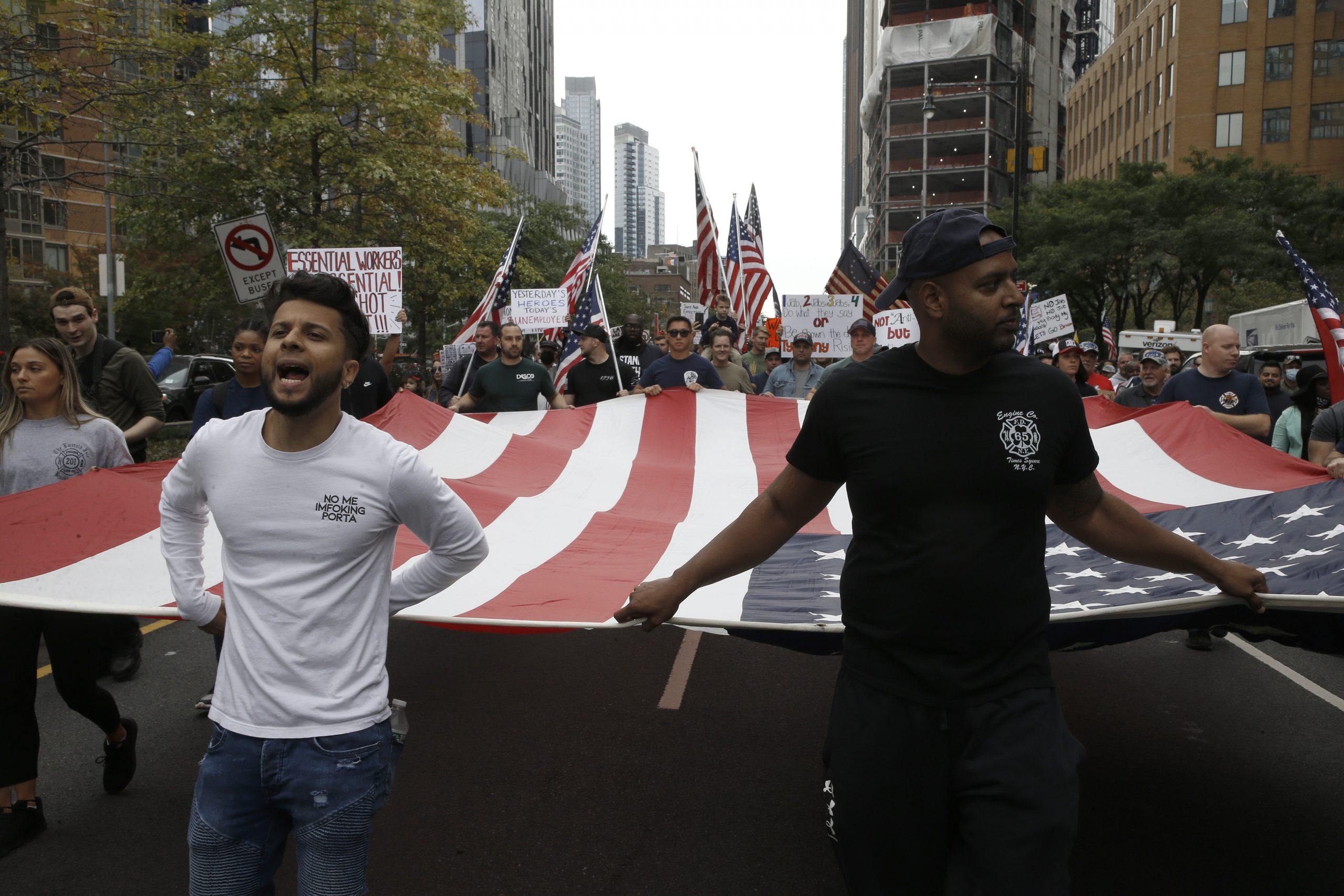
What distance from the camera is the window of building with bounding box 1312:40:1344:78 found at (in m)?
57.1

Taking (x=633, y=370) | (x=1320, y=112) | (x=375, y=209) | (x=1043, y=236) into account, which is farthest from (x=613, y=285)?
(x=633, y=370)

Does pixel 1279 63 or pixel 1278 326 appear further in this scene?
pixel 1279 63

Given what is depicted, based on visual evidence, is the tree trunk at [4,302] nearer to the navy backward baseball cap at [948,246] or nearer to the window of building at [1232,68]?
the navy backward baseball cap at [948,246]

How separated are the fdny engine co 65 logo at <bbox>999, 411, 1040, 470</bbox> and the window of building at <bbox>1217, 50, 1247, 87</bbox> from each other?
68456 millimetres

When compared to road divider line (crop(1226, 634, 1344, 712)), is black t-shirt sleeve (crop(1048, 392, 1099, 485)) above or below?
above

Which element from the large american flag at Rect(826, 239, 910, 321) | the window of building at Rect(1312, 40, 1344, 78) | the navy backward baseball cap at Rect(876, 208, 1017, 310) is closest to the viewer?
the navy backward baseball cap at Rect(876, 208, 1017, 310)

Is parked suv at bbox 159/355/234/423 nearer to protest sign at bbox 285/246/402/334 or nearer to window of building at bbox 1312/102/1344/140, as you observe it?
protest sign at bbox 285/246/402/334

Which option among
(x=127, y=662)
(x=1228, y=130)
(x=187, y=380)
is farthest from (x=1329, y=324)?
(x=1228, y=130)

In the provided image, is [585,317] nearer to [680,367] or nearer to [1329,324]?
[680,367]

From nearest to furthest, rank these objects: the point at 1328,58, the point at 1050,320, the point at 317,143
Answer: the point at 1050,320
the point at 317,143
the point at 1328,58

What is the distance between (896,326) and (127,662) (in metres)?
9.78

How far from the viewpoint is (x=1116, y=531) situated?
2705 mm

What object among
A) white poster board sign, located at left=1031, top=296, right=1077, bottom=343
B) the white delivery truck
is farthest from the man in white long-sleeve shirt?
the white delivery truck

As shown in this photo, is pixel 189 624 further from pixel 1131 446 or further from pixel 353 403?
pixel 1131 446
